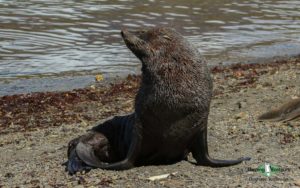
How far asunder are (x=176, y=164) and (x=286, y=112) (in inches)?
75.9

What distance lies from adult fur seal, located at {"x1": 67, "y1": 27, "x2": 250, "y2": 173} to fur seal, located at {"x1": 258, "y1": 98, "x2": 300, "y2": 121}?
61.9 inches

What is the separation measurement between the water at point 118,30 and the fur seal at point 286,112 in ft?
23.2

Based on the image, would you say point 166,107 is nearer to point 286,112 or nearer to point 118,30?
point 286,112

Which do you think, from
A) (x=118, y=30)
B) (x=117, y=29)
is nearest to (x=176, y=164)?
(x=118, y=30)

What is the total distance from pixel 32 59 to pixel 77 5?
28.1 feet

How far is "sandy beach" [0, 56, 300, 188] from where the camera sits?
18.9 ft

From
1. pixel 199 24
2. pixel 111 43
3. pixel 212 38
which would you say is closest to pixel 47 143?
pixel 111 43

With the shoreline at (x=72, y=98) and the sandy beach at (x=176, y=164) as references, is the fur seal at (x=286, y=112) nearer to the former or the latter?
the sandy beach at (x=176, y=164)

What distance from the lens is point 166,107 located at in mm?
5938

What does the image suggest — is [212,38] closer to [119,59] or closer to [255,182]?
[119,59]

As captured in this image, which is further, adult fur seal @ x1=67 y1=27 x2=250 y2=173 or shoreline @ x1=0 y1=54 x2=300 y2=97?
shoreline @ x1=0 y1=54 x2=300 y2=97
